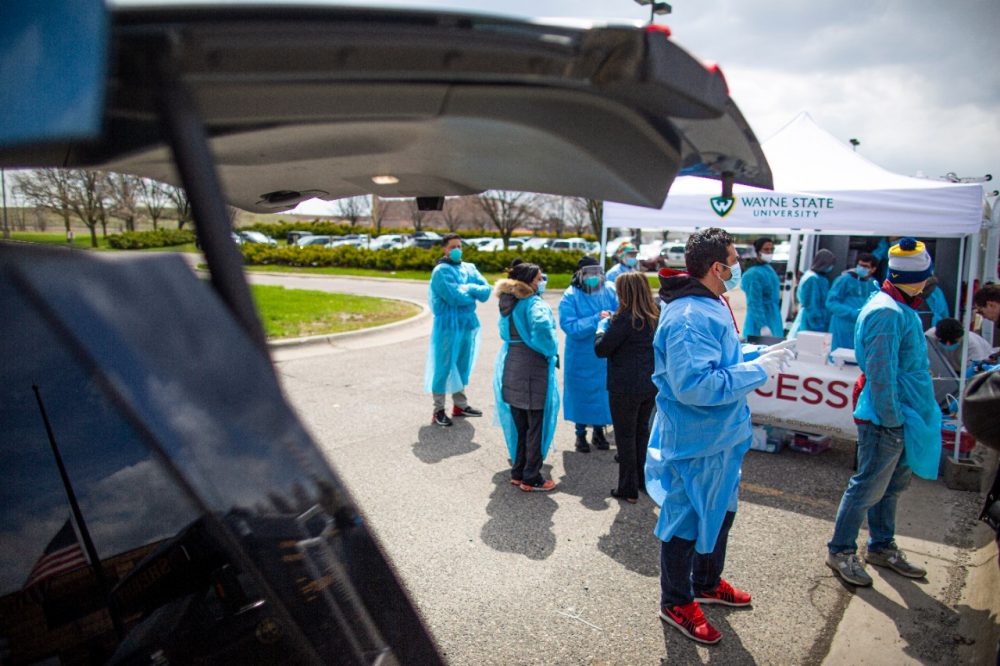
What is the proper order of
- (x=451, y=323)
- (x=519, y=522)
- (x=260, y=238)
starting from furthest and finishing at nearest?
(x=260, y=238), (x=451, y=323), (x=519, y=522)

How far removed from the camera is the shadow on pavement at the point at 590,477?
459 cm

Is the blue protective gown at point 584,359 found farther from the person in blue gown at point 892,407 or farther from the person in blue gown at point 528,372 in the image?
the person in blue gown at point 892,407

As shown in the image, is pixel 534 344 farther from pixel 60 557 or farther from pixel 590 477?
pixel 60 557

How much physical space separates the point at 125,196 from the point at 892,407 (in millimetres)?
3565

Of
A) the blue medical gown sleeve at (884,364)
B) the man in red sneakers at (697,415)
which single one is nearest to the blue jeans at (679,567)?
the man in red sneakers at (697,415)

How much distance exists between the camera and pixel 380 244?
1323 inches

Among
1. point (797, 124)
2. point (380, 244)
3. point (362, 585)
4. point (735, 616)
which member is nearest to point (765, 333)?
point (797, 124)

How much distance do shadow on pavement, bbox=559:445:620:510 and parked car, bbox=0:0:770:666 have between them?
356cm

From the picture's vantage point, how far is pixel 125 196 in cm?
133

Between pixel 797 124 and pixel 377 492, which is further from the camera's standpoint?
pixel 797 124

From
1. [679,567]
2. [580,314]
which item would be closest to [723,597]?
[679,567]

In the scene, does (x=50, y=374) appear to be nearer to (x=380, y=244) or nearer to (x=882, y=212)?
(x=882, y=212)

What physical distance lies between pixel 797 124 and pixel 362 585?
8586 millimetres

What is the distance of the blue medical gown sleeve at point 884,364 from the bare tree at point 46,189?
11.8 feet
